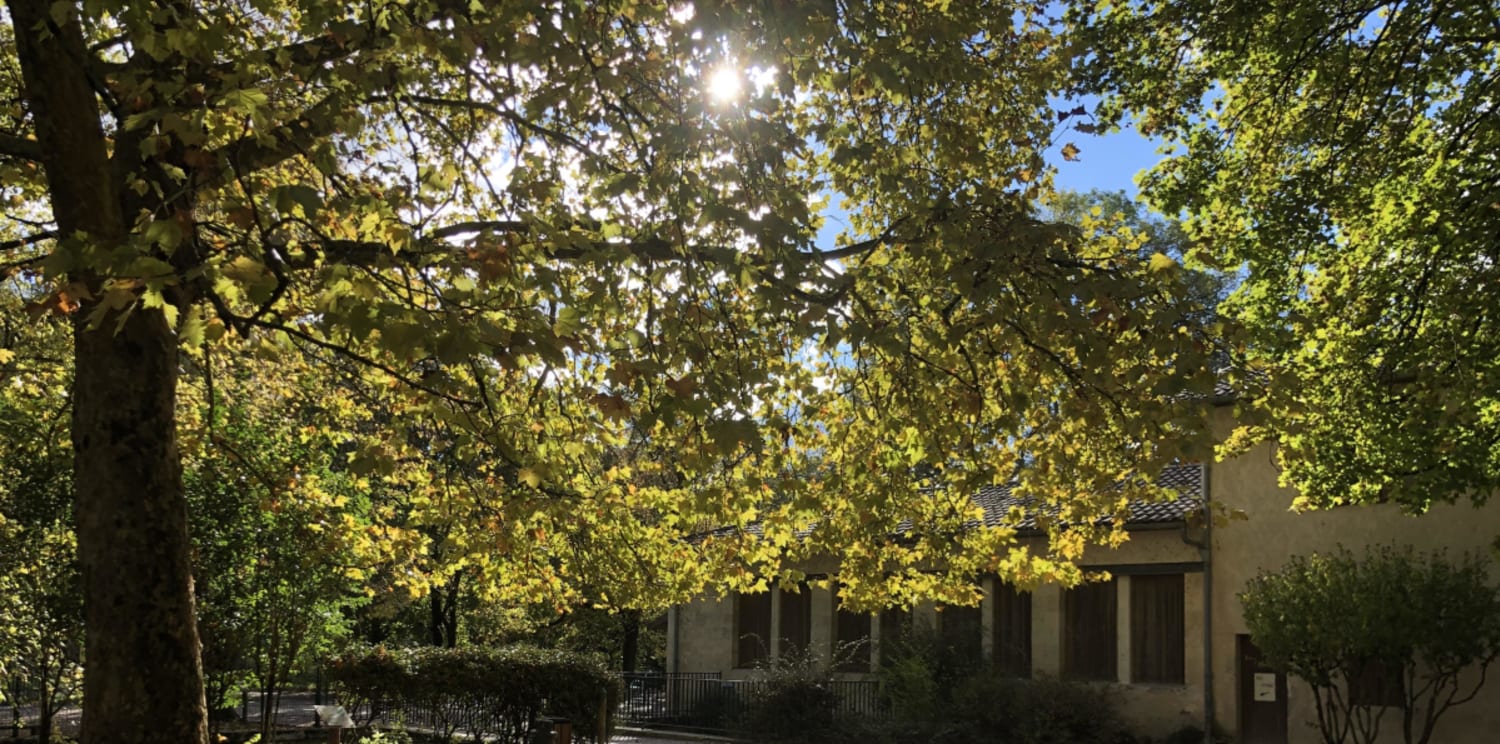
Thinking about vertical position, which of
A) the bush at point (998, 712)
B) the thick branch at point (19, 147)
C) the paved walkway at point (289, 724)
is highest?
the thick branch at point (19, 147)

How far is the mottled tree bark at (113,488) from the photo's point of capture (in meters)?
5.40

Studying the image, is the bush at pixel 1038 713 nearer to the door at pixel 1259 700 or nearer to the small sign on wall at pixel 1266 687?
the door at pixel 1259 700

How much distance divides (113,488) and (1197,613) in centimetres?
1658

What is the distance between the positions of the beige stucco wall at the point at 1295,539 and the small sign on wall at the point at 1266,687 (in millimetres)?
254

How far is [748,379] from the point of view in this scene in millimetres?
6566

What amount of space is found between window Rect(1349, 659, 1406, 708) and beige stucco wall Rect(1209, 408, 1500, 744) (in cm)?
25

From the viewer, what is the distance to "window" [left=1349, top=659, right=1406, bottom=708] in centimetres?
1462

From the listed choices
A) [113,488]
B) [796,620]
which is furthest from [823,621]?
[113,488]

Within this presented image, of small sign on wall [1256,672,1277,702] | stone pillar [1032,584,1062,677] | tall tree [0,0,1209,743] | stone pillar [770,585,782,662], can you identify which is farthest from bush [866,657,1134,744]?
tall tree [0,0,1209,743]

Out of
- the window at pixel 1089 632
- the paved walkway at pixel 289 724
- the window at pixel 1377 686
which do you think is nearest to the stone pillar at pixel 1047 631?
the window at pixel 1089 632

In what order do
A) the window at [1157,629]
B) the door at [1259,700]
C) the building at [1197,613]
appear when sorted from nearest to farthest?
the building at [1197,613]
the door at [1259,700]
the window at [1157,629]

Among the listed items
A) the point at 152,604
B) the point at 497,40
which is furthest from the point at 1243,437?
the point at 152,604

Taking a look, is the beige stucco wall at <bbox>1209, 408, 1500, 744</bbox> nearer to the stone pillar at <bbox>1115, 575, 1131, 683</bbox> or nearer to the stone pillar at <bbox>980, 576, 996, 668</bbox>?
the stone pillar at <bbox>1115, 575, 1131, 683</bbox>

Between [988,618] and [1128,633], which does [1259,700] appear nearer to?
[1128,633]
